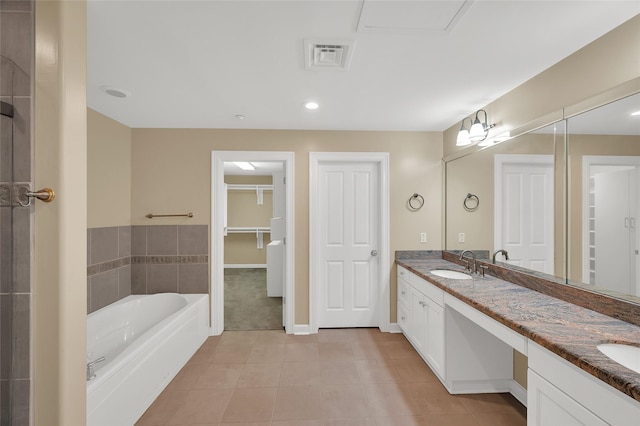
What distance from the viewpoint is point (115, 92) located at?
89.0 inches

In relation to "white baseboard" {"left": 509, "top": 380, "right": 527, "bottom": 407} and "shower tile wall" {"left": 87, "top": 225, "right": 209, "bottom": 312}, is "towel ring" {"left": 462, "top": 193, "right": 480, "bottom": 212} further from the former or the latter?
"shower tile wall" {"left": 87, "top": 225, "right": 209, "bottom": 312}

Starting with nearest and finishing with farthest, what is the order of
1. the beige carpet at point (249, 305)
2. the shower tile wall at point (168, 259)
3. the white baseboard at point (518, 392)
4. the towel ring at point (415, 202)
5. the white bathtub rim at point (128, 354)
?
the white bathtub rim at point (128, 354) → the white baseboard at point (518, 392) → the shower tile wall at point (168, 259) → the towel ring at point (415, 202) → the beige carpet at point (249, 305)

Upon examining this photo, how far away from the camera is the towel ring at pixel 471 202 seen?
273 cm

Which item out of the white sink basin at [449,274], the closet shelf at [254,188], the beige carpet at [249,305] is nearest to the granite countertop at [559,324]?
the white sink basin at [449,274]

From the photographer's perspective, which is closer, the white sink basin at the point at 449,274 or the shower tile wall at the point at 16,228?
the shower tile wall at the point at 16,228

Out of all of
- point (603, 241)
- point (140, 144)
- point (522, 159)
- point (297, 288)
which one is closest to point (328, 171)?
point (297, 288)

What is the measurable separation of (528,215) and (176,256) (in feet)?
11.3

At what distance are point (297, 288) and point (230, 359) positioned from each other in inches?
38.6

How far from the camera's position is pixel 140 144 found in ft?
10.6

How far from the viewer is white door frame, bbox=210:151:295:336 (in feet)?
10.6

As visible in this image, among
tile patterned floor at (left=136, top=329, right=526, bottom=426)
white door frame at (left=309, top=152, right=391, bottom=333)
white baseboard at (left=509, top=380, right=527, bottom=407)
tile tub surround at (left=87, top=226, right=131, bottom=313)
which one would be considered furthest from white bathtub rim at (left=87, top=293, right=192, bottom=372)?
white baseboard at (left=509, top=380, right=527, bottom=407)

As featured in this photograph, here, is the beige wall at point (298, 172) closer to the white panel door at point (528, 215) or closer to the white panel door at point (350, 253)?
the white panel door at point (350, 253)

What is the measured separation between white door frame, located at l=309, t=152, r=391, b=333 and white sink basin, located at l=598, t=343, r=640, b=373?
2171 mm

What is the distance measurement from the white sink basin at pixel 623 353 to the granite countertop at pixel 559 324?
23 millimetres
